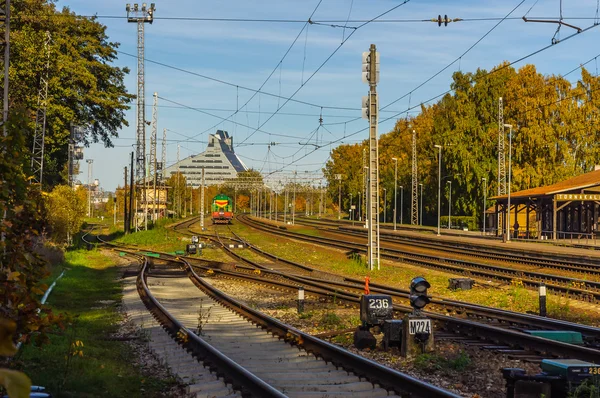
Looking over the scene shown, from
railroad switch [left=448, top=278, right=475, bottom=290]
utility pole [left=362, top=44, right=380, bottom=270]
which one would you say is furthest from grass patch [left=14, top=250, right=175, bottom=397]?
utility pole [left=362, top=44, right=380, bottom=270]

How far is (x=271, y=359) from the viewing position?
10.8 metres

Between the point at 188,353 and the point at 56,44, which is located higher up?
the point at 56,44

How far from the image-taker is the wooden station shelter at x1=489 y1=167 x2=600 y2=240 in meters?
46.7

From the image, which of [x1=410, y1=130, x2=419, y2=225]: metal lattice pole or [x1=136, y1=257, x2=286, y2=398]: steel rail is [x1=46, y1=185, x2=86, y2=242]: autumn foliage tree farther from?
[x1=410, y1=130, x2=419, y2=225]: metal lattice pole

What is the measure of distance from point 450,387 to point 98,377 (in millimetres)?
4464

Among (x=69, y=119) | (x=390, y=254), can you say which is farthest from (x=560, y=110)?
(x=69, y=119)

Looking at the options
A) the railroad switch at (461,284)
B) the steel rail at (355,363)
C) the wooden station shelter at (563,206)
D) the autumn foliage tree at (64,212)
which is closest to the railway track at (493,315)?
the railroad switch at (461,284)

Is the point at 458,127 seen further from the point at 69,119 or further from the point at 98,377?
the point at 98,377

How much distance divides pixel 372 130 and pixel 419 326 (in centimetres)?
1696

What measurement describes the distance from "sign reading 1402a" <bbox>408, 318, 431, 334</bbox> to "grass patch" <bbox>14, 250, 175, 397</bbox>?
388cm

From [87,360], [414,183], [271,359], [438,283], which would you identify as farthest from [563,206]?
[87,360]

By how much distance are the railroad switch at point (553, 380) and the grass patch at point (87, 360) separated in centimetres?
412

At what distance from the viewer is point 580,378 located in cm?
788

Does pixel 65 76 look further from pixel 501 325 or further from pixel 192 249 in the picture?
pixel 501 325
